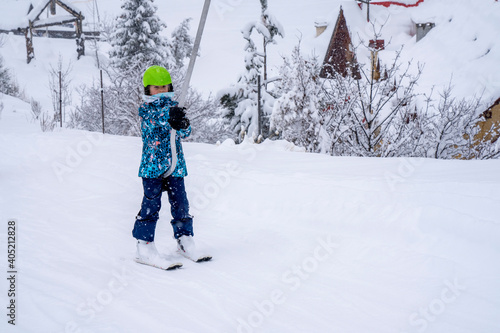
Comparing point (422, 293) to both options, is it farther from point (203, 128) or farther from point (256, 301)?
point (203, 128)

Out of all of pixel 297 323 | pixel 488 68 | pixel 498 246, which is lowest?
pixel 297 323

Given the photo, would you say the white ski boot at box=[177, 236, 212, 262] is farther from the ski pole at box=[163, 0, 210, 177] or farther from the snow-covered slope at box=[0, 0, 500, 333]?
the ski pole at box=[163, 0, 210, 177]

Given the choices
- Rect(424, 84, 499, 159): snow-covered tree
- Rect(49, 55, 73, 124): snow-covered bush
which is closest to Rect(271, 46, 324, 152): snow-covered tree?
Rect(424, 84, 499, 159): snow-covered tree

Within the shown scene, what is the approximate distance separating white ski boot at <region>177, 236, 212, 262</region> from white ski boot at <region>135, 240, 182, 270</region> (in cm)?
21

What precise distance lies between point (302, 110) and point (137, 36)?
1372cm

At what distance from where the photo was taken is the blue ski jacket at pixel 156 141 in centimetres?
381

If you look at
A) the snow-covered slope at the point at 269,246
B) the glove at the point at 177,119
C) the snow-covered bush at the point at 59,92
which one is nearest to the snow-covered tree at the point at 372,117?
the snow-covered slope at the point at 269,246

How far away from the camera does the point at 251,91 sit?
21.4m

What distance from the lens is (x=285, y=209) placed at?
4984mm

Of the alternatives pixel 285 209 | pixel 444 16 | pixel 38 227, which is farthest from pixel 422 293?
pixel 444 16

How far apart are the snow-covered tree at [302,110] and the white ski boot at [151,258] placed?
761 cm

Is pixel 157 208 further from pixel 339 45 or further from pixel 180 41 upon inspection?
pixel 180 41

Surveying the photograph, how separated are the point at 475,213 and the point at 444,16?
50.0ft

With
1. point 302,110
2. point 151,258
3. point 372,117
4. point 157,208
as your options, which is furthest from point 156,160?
point 302,110
